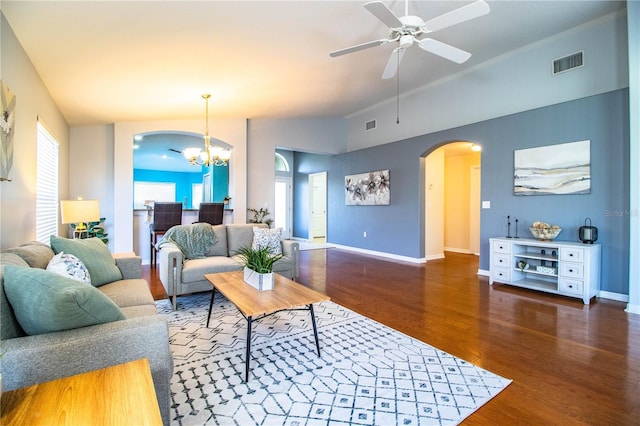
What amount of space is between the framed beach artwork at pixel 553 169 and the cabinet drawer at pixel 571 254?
0.85m

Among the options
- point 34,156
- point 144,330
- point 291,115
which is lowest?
point 144,330

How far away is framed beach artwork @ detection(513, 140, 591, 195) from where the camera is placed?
3.90 meters

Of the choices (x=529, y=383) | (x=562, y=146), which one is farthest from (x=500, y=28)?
(x=529, y=383)

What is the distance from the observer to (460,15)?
8.14 ft

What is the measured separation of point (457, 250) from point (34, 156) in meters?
7.87

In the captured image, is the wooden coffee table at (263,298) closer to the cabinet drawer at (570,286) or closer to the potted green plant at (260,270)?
the potted green plant at (260,270)

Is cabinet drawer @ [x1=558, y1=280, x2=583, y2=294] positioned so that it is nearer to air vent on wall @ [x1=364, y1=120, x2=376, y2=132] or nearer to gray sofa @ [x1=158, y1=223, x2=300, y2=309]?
gray sofa @ [x1=158, y1=223, x2=300, y2=309]

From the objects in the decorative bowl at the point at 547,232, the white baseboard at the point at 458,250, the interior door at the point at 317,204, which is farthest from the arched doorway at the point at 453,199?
the interior door at the point at 317,204

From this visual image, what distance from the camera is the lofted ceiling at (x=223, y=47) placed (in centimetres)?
253

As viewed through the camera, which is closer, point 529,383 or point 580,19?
point 529,383

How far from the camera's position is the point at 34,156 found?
2926mm

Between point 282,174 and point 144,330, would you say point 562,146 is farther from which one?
point 282,174

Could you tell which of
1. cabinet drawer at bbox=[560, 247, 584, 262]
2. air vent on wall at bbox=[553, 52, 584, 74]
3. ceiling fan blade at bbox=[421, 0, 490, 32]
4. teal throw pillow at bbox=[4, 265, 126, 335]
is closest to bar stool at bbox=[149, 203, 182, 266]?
teal throw pillow at bbox=[4, 265, 126, 335]

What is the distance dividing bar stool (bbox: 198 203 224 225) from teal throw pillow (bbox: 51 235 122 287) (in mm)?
2946
